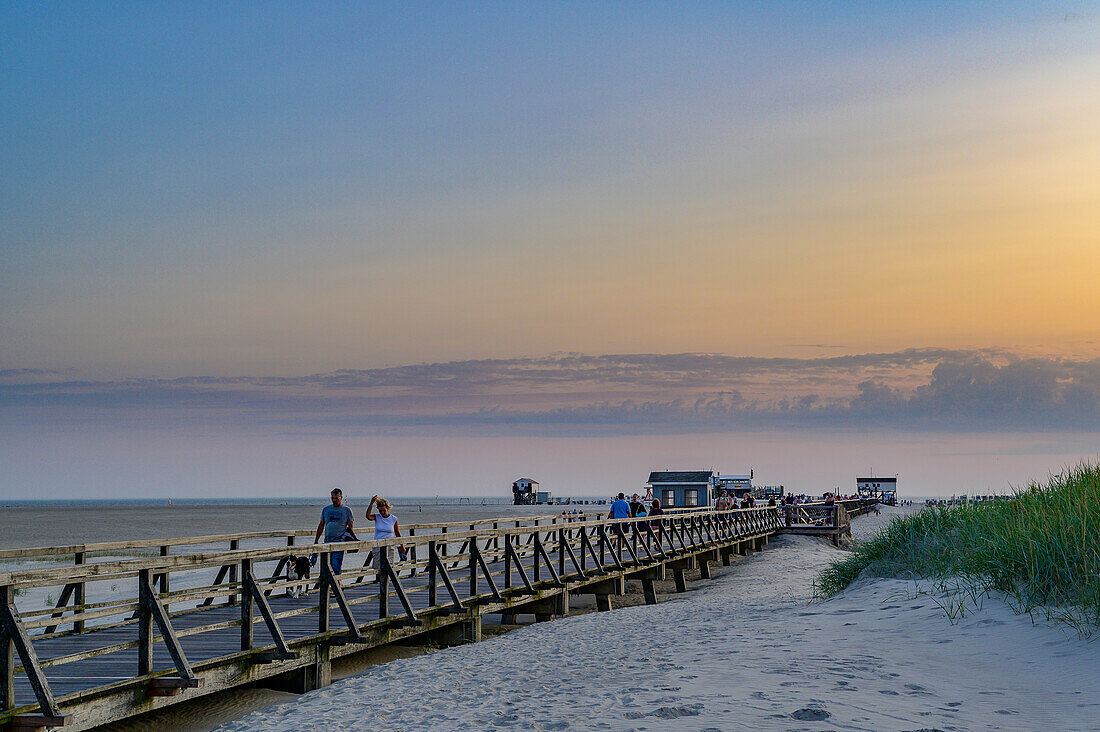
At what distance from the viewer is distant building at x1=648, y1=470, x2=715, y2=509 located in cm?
5916

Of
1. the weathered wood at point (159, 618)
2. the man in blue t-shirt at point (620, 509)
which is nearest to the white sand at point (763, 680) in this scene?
the weathered wood at point (159, 618)

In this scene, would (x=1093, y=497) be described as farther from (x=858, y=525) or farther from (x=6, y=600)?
(x=858, y=525)

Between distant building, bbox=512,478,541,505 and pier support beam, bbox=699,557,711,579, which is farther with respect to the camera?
distant building, bbox=512,478,541,505

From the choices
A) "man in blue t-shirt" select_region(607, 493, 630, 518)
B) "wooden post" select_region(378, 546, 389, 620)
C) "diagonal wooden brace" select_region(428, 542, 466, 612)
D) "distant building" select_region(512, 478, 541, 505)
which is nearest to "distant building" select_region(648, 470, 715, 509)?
"man in blue t-shirt" select_region(607, 493, 630, 518)

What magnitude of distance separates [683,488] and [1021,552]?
4930 centimetres

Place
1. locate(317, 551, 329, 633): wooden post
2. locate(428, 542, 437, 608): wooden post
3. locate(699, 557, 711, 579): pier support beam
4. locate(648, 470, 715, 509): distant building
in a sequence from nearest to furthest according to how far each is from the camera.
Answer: locate(317, 551, 329, 633): wooden post → locate(428, 542, 437, 608): wooden post → locate(699, 557, 711, 579): pier support beam → locate(648, 470, 715, 509): distant building

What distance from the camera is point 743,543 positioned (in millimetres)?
37000

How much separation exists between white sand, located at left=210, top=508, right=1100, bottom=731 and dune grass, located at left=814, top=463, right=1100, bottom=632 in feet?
1.34

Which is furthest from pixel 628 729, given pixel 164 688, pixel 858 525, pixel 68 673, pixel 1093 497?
pixel 858 525

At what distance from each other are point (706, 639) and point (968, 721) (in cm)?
442

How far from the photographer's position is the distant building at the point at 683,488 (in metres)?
59.2

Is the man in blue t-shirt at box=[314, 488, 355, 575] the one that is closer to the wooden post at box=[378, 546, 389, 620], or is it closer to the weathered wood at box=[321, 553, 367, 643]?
the wooden post at box=[378, 546, 389, 620]

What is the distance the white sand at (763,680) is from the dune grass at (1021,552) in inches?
16.0

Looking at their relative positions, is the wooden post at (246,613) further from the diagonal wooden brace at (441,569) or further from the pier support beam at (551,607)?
the pier support beam at (551,607)
